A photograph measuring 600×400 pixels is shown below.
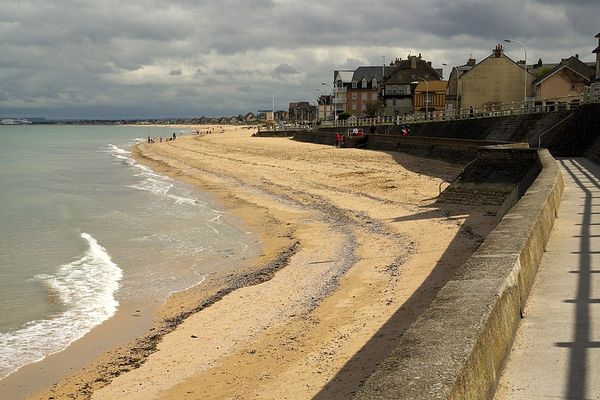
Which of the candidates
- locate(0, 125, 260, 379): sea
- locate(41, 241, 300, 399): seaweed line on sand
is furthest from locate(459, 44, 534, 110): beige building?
locate(41, 241, 300, 399): seaweed line on sand

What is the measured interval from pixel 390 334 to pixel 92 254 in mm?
11312

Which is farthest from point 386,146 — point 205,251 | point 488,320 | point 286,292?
point 488,320

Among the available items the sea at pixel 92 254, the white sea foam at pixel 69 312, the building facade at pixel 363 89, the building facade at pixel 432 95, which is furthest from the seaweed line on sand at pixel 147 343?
the building facade at pixel 363 89

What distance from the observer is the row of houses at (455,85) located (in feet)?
191

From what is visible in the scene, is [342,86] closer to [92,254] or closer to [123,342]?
[92,254]

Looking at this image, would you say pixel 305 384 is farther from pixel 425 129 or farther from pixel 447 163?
pixel 425 129

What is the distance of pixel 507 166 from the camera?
61.4 ft

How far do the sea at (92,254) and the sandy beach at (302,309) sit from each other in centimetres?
115

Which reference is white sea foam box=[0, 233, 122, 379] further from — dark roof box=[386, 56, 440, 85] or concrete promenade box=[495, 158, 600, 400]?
dark roof box=[386, 56, 440, 85]

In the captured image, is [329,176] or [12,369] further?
[329,176]

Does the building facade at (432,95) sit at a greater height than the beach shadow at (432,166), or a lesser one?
greater

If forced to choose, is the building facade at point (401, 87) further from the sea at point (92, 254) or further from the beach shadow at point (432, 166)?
the sea at point (92, 254)

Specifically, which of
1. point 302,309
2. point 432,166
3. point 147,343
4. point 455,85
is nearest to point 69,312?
point 147,343

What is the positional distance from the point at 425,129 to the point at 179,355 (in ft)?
147
